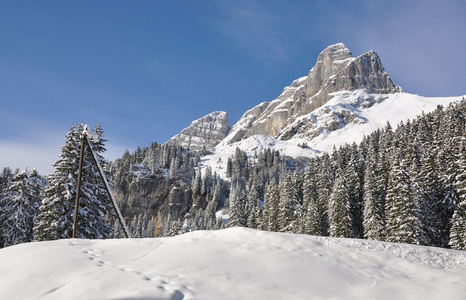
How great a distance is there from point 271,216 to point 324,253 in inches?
2103

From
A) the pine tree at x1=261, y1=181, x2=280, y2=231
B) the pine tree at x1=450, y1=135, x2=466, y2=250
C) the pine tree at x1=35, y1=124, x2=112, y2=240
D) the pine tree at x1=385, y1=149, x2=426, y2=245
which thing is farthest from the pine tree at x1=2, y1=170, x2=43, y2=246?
the pine tree at x1=261, y1=181, x2=280, y2=231

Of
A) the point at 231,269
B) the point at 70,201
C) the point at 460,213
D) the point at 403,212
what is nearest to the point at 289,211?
the point at 403,212

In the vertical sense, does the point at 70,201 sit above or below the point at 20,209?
above

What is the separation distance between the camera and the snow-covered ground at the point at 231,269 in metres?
6.27

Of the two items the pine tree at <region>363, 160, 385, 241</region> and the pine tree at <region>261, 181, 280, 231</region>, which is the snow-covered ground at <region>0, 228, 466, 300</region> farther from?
the pine tree at <region>261, 181, 280, 231</region>

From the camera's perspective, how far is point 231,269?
294 inches

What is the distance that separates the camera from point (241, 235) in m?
9.77

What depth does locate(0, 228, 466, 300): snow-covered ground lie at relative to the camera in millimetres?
6273

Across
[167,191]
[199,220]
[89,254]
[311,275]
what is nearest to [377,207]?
[311,275]

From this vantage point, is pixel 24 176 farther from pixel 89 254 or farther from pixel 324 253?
pixel 324 253

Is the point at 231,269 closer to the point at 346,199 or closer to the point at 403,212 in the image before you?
the point at 403,212

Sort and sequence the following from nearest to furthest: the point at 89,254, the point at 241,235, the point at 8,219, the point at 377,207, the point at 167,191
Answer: the point at 89,254 < the point at 241,235 < the point at 8,219 < the point at 377,207 < the point at 167,191

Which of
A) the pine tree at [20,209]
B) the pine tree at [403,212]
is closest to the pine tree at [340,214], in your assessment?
the pine tree at [403,212]

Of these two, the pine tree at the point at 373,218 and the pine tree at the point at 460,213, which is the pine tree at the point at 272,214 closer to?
the pine tree at the point at 373,218
